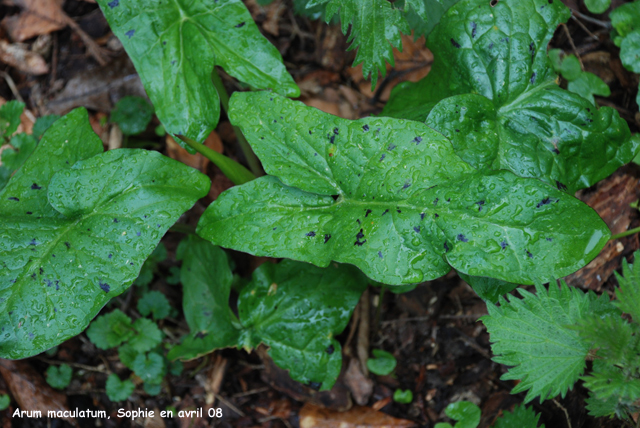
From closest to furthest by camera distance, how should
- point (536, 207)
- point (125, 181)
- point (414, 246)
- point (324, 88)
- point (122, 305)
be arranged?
point (536, 207) → point (414, 246) → point (125, 181) → point (122, 305) → point (324, 88)

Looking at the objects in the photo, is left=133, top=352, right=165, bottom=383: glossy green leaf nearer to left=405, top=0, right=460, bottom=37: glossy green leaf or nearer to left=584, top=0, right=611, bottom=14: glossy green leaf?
left=405, top=0, right=460, bottom=37: glossy green leaf

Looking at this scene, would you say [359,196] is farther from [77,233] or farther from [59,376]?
[59,376]

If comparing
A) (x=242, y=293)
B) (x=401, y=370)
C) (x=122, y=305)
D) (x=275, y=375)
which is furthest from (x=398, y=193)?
(x=122, y=305)

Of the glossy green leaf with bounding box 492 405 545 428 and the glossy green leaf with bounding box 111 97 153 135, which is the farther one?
the glossy green leaf with bounding box 111 97 153 135

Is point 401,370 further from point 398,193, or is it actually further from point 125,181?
point 125,181

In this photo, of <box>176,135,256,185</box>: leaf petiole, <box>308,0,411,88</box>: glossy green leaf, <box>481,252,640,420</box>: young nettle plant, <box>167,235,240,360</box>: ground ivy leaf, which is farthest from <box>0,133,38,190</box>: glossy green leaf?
<box>481,252,640,420</box>: young nettle plant

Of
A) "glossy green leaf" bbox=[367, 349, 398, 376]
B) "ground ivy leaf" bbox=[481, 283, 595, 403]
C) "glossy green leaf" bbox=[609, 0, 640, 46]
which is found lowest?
"glossy green leaf" bbox=[367, 349, 398, 376]
